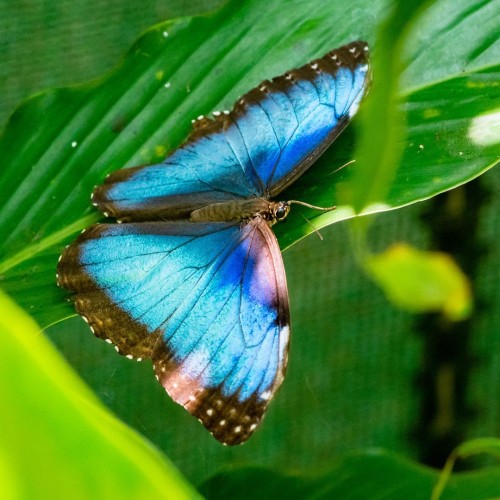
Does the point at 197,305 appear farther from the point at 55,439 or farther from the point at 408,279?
the point at 55,439

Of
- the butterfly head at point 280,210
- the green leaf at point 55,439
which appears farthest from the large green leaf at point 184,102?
the green leaf at point 55,439

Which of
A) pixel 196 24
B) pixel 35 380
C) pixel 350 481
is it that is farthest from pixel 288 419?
pixel 35 380

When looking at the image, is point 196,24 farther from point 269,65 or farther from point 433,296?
point 433,296

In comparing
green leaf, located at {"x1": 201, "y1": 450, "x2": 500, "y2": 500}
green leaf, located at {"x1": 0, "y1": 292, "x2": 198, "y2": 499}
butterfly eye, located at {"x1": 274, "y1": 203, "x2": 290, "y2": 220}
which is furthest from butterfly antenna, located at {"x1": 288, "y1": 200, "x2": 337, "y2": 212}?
green leaf, located at {"x1": 0, "y1": 292, "x2": 198, "y2": 499}

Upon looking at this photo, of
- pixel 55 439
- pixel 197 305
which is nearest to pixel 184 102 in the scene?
pixel 197 305

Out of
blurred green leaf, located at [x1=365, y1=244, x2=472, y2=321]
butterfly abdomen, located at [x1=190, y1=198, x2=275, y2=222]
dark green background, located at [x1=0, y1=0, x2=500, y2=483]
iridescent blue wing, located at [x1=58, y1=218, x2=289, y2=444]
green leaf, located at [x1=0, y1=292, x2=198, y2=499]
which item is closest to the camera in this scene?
green leaf, located at [x1=0, y1=292, x2=198, y2=499]

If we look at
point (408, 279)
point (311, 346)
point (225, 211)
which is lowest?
point (311, 346)

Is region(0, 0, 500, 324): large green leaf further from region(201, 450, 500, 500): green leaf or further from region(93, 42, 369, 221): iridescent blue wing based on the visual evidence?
region(201, 450, 500, 500): green leaf

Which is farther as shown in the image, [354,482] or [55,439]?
[354,482]
